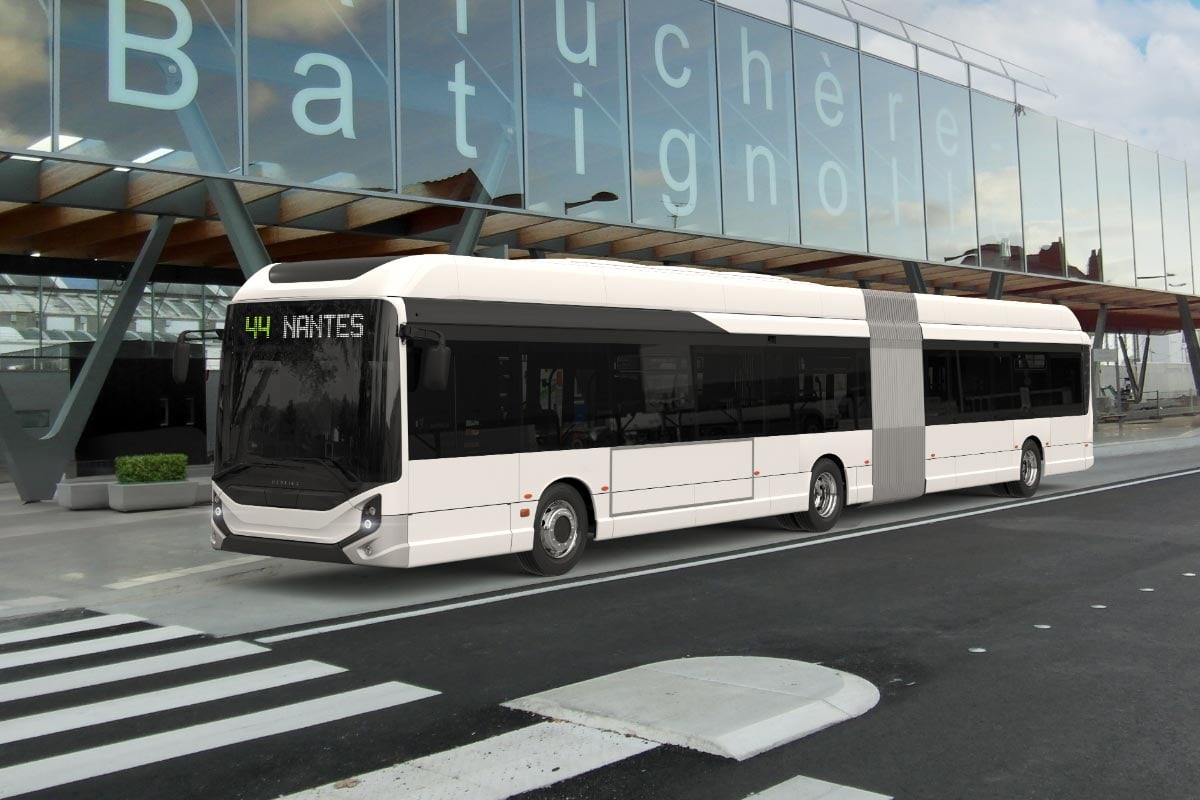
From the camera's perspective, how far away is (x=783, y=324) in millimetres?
14391

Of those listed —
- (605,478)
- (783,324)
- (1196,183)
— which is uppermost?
(1196,183)

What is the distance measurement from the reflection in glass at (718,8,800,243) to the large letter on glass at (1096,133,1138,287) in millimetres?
16677

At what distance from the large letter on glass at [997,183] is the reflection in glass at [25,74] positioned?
23.8 meters

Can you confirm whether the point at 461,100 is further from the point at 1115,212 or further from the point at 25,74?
the point at 1115,212

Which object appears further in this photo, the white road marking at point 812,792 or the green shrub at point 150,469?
the green shrub at point 150,469

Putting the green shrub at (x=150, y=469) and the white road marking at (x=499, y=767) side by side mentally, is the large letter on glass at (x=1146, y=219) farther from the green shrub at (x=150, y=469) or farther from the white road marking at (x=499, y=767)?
the white road marking at (x=499, y=767)

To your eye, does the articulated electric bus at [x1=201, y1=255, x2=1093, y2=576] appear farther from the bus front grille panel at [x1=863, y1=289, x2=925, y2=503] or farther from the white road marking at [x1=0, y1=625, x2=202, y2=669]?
the white road marking at [x1=0, y1=625, x2=202, y2=669]

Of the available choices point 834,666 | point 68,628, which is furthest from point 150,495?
point 834,666

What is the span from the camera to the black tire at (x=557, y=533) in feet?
36.3

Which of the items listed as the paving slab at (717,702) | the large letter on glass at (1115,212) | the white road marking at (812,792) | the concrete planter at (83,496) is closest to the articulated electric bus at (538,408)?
the paving slab at (717,702)

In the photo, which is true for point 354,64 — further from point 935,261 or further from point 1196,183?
point 1196,183

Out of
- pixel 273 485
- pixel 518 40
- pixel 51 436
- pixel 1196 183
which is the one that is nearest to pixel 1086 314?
pixel 1196 183

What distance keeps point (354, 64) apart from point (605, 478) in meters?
9.09

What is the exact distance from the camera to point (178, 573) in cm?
1180
